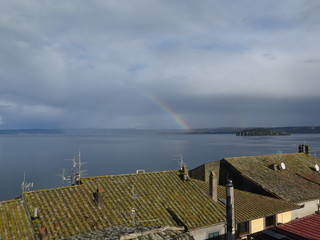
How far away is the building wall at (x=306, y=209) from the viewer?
28725 millimetres

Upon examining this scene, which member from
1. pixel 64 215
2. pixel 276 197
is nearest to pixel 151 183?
pixel 64 215

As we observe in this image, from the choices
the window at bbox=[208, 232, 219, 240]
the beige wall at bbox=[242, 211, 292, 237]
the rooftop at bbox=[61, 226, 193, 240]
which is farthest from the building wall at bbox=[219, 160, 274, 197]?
the rooftop at bbox=[61, 226, 193, 240]

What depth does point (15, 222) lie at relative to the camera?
53.5 ft

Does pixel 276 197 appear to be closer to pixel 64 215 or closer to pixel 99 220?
pixel 99 220

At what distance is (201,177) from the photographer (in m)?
38.8

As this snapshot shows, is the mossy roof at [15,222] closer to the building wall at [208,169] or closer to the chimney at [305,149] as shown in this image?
the building wall at [208,169]

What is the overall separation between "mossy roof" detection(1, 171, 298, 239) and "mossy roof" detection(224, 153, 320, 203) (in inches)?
282

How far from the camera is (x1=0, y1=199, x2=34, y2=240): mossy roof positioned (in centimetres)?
1518

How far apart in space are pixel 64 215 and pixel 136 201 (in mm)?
4989

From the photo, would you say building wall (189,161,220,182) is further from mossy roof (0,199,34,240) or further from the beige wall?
mossy roof (0,199,34,240)

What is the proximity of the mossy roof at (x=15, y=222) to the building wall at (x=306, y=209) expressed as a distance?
80.4ft

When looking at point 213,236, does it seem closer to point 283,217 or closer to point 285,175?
point 283,217

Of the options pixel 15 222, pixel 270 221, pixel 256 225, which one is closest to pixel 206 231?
pixel 256 225

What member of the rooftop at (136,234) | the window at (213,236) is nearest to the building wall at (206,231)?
the window at (213,236)
